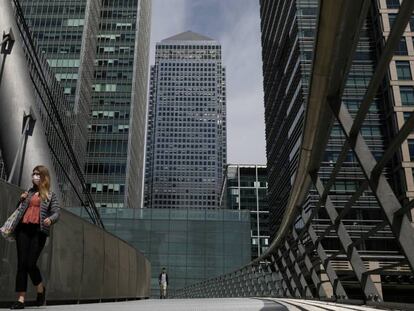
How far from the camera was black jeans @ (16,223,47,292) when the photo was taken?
4.07 meters

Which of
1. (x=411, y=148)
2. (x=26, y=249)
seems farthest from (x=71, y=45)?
(x=26, y=249)

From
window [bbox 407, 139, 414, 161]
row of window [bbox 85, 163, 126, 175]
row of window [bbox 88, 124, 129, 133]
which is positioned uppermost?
row of window [bbox 88, 124, 129, 133]

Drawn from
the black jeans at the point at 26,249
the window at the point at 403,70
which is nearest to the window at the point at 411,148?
the window at the point at 403,70

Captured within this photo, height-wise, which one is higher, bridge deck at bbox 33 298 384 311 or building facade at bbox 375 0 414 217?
building facade at bbox 375 0 414 217

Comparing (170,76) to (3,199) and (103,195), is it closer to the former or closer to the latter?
(103,195)

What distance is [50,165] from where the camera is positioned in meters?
6.52

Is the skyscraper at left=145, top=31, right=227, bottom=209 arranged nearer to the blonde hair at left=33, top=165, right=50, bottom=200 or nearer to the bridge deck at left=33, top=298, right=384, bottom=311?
the bridge deck at left=33, top=298, right=384, bottom=311

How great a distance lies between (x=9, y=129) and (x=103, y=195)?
72.4 meters

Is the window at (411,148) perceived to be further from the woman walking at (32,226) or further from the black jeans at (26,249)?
the black jeans at (26,249)

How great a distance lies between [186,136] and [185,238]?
13709 cm

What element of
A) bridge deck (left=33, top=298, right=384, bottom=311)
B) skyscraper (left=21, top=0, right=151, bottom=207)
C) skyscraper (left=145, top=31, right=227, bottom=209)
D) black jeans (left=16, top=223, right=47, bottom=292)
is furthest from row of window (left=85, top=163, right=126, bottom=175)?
skyscraper (left=145, top=31, right=227, bottom=209)

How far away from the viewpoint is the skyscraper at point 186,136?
179m

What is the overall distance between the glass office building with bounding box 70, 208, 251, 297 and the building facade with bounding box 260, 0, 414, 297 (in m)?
5.90

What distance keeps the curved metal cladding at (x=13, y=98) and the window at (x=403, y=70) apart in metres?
49.6
